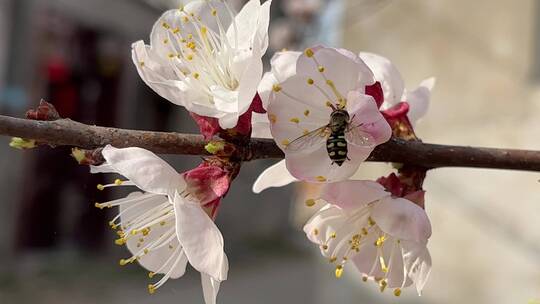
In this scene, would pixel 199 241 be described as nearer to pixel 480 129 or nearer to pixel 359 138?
pixel 359 138

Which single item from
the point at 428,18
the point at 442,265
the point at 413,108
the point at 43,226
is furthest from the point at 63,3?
the point at 413,108

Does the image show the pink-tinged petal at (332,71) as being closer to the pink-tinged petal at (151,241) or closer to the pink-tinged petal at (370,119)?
the pink-tinged petal at (370,119)

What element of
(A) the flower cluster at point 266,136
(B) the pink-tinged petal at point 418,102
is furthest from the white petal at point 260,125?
(B) the pink-tinged petal at point 418,102

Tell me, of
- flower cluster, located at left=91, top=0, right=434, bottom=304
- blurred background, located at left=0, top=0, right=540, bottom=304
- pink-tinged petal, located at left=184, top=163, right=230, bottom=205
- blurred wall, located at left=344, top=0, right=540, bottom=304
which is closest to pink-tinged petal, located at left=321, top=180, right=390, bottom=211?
flower cluster, located at left=91, top=0, right=434, bottom=304

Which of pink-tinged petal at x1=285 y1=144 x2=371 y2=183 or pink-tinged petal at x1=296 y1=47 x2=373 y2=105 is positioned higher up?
pink-tinged petal at x1=296 y1=47 x2=373 y2=105

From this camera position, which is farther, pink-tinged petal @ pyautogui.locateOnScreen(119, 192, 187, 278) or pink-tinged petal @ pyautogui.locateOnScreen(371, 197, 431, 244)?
pink-tinged petal @ pyautogui.locateOnScreen(119, 192, 187, 278)

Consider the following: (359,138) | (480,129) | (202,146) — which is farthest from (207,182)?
(480,129)

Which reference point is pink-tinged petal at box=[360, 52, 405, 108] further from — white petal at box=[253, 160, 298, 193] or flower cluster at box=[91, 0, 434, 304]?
white petal at box=[253, 160, 298, 193]

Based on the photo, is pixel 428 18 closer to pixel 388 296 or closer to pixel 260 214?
pixel 388 296

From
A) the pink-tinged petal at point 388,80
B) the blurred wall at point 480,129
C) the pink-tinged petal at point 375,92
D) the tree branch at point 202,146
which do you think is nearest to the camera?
the tree branch at point 202,146
